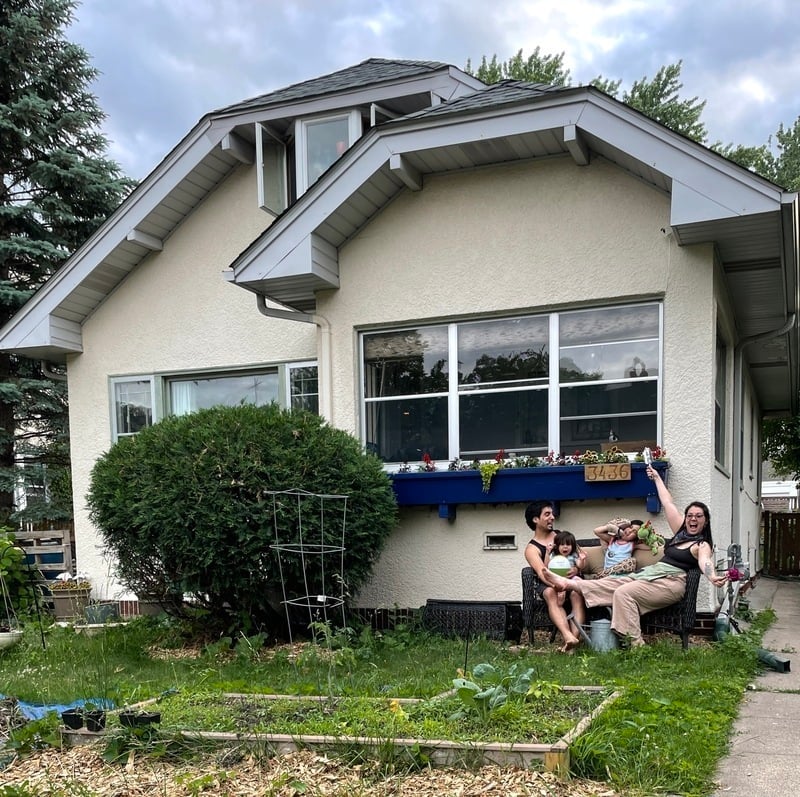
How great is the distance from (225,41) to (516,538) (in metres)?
15.2

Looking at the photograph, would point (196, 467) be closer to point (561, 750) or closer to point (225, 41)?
point (561, 750)

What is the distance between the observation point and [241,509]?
18.6 ft

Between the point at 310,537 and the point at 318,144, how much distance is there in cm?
484

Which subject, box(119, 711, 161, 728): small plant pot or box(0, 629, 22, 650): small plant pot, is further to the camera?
box(0, 629, 22, 650): small plant pot

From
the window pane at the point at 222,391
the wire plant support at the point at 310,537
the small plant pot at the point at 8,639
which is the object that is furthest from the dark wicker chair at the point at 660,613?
the small plant pot at the point at 8,639

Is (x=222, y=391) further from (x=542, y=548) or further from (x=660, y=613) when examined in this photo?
(x=660, y=613)

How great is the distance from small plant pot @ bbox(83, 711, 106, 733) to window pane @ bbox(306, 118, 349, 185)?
6193 mm

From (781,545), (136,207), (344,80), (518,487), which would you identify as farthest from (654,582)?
(781,545)

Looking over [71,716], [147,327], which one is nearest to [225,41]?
[147,327]

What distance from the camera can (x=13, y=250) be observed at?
36.4 ft

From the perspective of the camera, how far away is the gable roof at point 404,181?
222 inches

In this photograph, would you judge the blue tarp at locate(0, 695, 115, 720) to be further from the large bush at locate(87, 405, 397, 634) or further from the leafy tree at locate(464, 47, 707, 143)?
the leafy tree at locate(464, 47, 707, 143)

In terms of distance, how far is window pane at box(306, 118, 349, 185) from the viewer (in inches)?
324

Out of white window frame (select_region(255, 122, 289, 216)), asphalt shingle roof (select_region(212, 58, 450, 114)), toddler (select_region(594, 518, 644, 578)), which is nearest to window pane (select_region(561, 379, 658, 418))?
toddler (select_region(594, 518, 644, 578))
